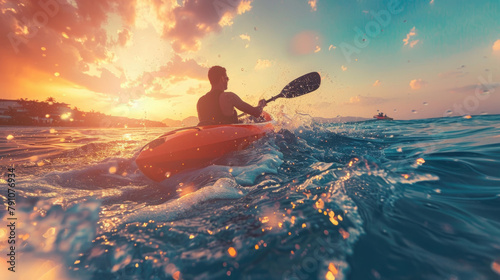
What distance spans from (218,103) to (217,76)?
0.73 meters

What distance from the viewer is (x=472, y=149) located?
12.8ft

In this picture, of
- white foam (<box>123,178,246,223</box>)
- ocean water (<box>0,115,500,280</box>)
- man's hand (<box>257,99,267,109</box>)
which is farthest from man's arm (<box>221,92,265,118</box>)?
white foam (<box>123,178,246,223</box>)

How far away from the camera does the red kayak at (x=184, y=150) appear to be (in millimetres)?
3150

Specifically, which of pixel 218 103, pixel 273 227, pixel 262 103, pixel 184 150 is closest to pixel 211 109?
pixel 218 103

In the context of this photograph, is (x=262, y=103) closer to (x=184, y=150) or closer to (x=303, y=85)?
(x=303, y=85)

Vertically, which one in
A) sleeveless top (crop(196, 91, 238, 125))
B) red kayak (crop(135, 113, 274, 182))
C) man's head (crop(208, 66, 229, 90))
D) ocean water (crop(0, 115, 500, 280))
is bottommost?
ocean water (crop(0, 115, 500, 280))

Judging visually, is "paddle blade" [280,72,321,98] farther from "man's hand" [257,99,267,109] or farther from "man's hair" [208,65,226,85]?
"man's hair" [208,65,226,85]

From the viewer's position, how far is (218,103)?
462cm

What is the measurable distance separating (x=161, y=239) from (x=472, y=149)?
563 centimetres

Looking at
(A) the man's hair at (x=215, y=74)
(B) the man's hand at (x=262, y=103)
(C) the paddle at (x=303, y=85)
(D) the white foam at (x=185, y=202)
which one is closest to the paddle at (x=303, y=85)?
(C) the paddle at (x=303, y=85)

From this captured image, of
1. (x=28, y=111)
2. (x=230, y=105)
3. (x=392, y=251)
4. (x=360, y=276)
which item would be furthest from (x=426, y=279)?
(x=28, y=111)

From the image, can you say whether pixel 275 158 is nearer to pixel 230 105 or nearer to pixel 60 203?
pixel 230 105

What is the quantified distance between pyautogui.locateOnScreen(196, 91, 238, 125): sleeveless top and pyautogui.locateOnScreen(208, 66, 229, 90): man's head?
0.36 m

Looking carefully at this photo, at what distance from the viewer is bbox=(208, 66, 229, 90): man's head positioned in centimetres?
482
